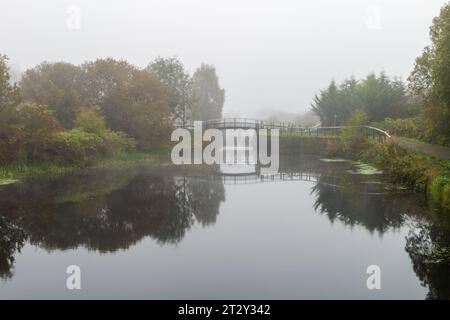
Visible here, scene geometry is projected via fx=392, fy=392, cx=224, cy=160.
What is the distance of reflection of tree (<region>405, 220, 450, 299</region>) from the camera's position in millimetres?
6727

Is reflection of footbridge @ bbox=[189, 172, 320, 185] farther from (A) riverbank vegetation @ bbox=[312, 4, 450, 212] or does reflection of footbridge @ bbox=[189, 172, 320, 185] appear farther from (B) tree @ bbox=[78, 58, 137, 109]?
(B) tree @ bbox=[78, 58, 137, 109]

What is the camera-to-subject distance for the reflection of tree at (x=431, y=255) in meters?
6.73

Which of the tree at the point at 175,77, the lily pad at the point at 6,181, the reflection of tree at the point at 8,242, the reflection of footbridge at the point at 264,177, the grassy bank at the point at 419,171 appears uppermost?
the tree at the point at 175,77

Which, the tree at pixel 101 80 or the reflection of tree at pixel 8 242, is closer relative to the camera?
the reflection of tree at pixel 8 242

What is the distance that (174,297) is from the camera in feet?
21.2

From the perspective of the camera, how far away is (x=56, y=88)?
88.8 ft

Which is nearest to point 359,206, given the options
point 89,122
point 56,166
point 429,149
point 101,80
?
point 429,149

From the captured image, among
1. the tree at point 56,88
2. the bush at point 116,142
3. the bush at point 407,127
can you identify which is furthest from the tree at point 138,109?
the bush at point 407,127

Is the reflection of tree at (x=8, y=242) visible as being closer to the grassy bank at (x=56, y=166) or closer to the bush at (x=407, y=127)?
the grassy bank at (x=56, y=166)

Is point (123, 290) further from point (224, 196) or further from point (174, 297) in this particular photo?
point (224, 196)

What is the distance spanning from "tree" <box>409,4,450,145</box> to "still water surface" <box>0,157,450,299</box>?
364cm

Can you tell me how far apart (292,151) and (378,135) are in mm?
10523

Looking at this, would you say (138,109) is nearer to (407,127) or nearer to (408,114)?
(407,127)

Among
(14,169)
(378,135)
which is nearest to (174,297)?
(14,169)
